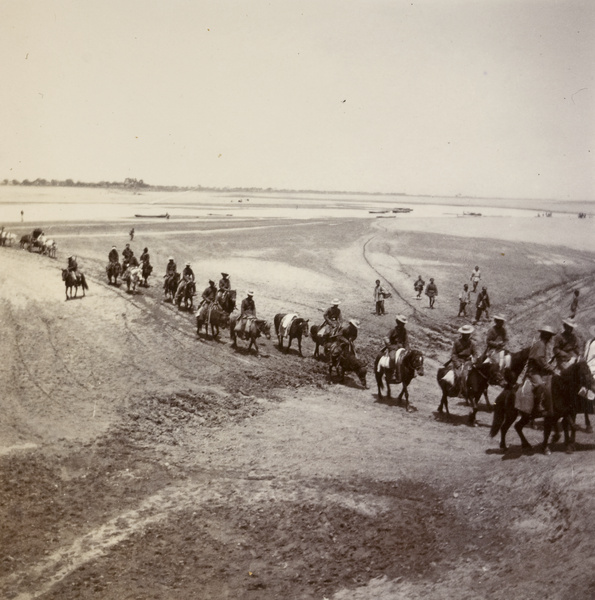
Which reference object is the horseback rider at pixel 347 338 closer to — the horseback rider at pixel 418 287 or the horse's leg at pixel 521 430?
the horse's leg at pixel 521 430

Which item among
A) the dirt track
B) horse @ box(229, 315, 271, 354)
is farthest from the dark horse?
horse @ box(229, 315, 271, 354)

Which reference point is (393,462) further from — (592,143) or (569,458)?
(592,143)

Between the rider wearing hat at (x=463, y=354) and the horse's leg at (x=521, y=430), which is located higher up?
the rider wearing hat at (x=463, y=354)

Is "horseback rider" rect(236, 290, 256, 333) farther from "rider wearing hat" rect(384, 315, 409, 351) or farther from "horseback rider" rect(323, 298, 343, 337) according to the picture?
"rider wearing hat" rect(384, 315, 409, 351)

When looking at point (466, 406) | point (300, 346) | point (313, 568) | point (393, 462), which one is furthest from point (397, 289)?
point (313, 568)

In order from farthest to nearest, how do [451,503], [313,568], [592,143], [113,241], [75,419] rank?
[113,241] → [592,143] → [75,419] → [451,503] → [313,568]

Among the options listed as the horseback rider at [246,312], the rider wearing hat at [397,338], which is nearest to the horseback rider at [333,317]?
the horseback rider at [246,312]
